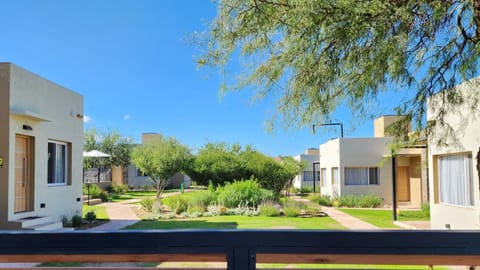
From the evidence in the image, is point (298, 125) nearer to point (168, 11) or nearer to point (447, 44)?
point (447, 44)

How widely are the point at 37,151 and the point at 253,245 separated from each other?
1177 cm

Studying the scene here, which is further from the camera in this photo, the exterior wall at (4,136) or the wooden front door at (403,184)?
the wooden front door at (403,184)

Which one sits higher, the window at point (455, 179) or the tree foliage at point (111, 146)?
the tree foliage at point (111, 146)

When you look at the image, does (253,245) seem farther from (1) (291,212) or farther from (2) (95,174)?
(2) (95,174)

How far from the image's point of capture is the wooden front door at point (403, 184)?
2453 centimetres

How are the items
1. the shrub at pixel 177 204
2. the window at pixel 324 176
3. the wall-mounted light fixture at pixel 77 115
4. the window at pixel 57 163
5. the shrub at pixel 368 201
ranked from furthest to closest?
the window at pixel 324 176
the shrub at pixel 368 201
the shrub at pixel 177 204
the wall-mounted light fixture at pixel 77 115
the window at pixel 57 163

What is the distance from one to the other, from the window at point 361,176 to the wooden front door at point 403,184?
156 cm

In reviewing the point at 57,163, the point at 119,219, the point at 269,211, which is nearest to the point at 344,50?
the point at 57,163

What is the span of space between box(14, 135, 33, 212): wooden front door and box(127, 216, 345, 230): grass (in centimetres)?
330

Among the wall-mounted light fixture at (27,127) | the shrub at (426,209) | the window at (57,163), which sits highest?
the wall-mounted light fixture at (27,127)

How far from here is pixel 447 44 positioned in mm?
4672

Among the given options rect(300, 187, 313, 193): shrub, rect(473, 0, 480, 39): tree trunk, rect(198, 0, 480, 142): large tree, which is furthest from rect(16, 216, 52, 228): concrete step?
rect(300, 187, 313, 193): shrub

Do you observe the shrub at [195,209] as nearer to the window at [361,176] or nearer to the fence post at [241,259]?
the window at [361,176]

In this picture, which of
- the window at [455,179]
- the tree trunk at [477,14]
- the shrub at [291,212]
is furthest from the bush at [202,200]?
the tree trunk at [477,14]
